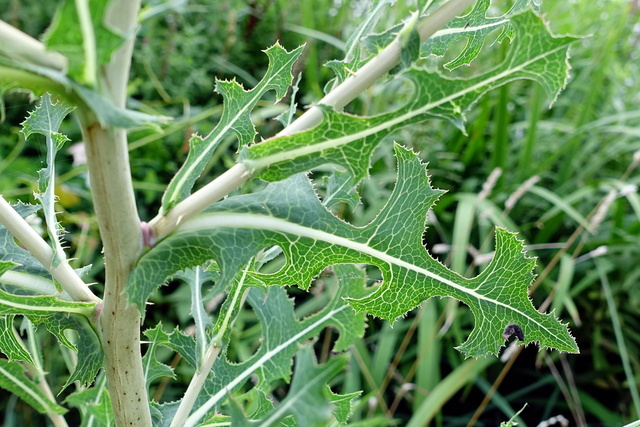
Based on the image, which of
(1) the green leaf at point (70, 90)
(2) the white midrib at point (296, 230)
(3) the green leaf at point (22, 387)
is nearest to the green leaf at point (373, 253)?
(2) the white midrib at point (296, 230)

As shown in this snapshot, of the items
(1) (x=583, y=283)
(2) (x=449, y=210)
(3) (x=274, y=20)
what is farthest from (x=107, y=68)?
(3) (x=274, y=20)

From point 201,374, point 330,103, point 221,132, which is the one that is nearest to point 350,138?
point 330,103

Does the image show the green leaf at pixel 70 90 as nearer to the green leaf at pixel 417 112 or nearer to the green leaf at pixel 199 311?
the green leaf at pixel 417 112

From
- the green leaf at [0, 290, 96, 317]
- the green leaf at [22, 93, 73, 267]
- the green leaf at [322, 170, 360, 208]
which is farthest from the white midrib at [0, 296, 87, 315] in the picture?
the green leaf at [322, 170, 360, 208]

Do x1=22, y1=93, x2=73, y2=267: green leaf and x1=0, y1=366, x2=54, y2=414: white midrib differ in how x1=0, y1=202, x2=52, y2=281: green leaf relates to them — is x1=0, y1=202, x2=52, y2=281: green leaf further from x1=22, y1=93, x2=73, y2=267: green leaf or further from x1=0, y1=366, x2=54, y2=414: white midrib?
x1=0, y1=366, x2=54, y2=414: white midrib

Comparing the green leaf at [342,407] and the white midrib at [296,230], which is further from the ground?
the white midrib at [296,230]

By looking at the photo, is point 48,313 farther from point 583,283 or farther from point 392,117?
point 583,283

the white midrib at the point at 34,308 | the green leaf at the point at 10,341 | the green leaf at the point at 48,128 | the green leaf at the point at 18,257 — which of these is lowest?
the white midrib at the point at 34,308
